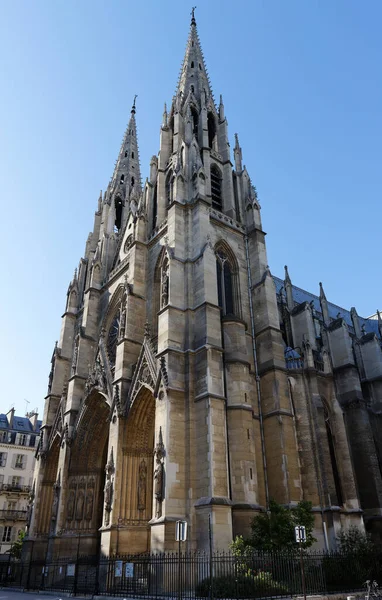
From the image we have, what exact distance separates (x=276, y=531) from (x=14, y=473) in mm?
31089

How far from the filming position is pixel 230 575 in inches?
509

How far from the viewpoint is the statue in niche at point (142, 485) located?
19.0 metres

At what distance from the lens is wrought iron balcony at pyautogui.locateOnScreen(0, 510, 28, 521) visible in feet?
122

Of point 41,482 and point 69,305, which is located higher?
point 69,305

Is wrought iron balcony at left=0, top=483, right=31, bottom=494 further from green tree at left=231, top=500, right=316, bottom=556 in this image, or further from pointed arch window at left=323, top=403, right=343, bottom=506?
green tree at left=231, top=500, right=316, bottom=556

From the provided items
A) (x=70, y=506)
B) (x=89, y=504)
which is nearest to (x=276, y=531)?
(x=89, y=504)

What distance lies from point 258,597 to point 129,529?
7552mm

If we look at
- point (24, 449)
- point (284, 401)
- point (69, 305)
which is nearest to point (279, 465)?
point (284, 401)

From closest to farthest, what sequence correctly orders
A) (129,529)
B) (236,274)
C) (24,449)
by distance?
(129,529) < (236,274) < (24,449)

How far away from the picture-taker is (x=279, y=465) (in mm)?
18609

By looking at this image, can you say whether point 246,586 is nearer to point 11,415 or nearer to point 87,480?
point 87,480

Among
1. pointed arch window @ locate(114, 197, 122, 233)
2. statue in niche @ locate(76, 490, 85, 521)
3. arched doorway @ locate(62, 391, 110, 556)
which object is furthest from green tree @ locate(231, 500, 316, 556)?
pointed arch window @ locate(114, 197, 122, 233)

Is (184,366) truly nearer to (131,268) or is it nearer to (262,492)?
(262,492)

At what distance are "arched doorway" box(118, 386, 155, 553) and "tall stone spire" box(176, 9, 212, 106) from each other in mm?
20025
